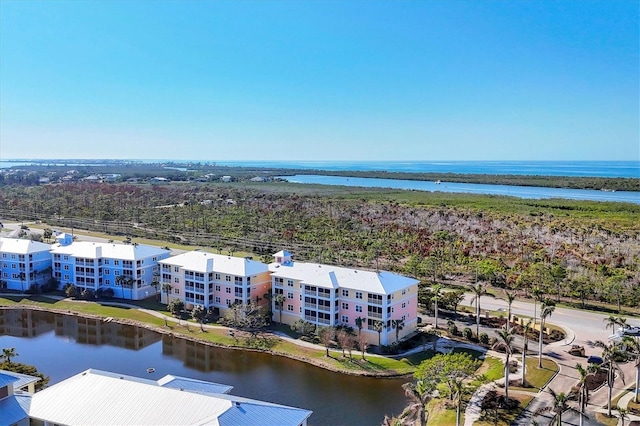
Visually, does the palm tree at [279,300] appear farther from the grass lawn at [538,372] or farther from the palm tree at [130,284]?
the grass lawn at [538,372]

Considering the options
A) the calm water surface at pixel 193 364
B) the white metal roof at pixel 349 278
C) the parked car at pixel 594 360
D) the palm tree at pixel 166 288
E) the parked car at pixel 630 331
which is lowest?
the calm water surface at pixel 193 364

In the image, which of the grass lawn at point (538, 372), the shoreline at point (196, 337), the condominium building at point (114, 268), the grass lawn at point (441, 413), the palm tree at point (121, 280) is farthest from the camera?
the condominium building at point (114, 268)

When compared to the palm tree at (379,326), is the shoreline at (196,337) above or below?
below

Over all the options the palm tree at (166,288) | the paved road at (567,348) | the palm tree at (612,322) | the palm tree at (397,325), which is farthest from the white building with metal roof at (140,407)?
the palm tree at (612,322)

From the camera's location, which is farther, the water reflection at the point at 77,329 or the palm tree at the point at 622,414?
the water reflection at the point at 77,329

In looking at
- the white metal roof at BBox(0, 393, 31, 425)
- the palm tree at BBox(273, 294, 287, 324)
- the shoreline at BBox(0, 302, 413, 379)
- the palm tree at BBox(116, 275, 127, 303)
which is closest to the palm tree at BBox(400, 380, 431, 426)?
the shoreline at BBox(0, 302, 413, 379)

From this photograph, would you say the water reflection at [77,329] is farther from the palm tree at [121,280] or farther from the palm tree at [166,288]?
the palm tree at [121,280]

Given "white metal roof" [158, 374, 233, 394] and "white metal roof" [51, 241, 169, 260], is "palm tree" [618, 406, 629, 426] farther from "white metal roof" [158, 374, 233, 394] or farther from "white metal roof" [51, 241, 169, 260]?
"white metal roof" [51, 241, 169, 260]

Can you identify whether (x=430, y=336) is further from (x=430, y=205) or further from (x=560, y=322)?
(x=430, y=205)

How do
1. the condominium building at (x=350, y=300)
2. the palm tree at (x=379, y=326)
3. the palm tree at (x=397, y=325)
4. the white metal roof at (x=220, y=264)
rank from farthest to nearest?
1. the white metal roof at (x=220, y=264)
2. the condominium building at (x=350, y=300)
3. the palm tree at (x=397, y=325)
4. the palm tree at (x=379, y=326)

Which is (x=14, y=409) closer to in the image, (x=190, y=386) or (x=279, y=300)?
(x=190, y=386)
